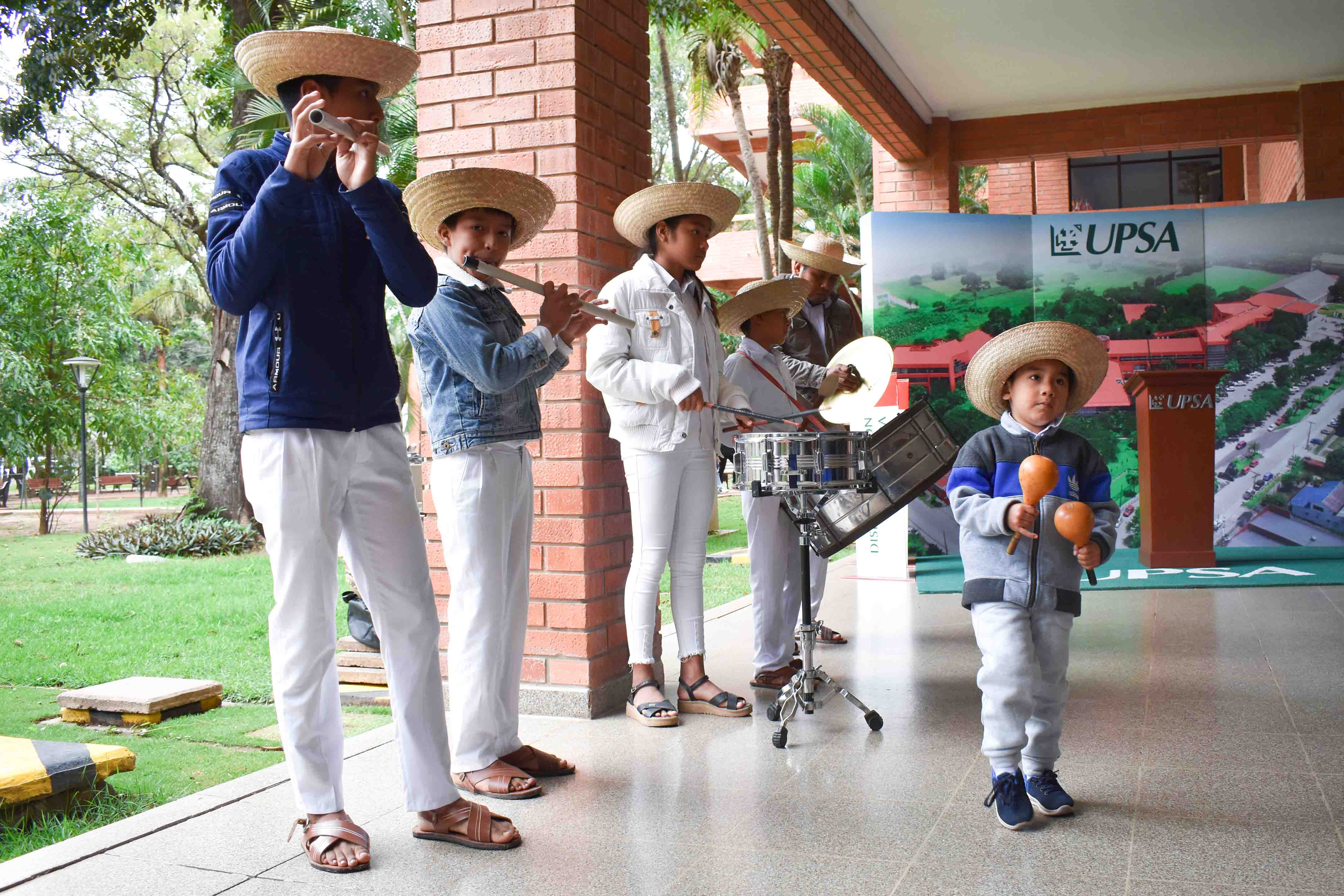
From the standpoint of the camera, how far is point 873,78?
8609mm

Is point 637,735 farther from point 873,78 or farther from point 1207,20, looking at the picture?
point 1207,20

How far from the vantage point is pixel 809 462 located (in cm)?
396

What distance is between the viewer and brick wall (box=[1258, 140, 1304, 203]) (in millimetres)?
10477

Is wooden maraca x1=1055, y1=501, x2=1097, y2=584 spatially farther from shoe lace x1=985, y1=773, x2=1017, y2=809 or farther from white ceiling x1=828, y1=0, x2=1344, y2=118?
white ceiling x1=828, y1=0, x2=1344, y2=118

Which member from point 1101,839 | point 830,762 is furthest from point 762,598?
point 1101,839

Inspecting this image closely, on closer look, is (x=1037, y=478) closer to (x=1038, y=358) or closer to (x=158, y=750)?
(x=1038, y=358)

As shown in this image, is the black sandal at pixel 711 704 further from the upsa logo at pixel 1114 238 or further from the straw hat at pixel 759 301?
the upsa logo at pixel 1114 238

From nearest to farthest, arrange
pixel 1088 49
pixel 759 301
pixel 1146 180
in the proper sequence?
pixel 759 301 → pixel 1088 49 → pixel 1146 180

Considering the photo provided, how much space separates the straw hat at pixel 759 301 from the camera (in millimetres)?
5098

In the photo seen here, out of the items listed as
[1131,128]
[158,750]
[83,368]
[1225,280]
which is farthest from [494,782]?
[83,368]

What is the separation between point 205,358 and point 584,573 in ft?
165

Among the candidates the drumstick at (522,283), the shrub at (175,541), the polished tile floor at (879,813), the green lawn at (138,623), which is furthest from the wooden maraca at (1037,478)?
the shrub at (175,541)

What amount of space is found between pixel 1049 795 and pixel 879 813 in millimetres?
495

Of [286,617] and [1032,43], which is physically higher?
[1032,43]
